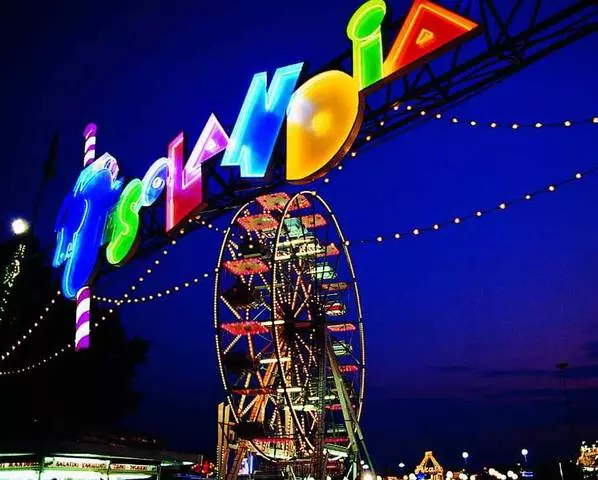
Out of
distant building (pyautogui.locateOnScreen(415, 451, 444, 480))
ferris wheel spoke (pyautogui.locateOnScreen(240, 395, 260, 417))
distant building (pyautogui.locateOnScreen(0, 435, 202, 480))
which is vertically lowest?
distant building (pyautogui.locateOnScreen(415, 451, 444, 480))

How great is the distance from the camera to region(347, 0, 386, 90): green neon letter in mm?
9352

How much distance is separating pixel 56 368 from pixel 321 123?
18942 mm

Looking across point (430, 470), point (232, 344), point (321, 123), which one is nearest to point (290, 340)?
point (232, 344)

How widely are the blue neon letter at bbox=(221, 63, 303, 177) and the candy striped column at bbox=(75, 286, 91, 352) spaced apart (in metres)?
5.19

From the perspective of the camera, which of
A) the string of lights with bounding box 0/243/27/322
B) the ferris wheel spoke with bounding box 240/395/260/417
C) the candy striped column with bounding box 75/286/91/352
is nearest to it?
the candy striped column with bounding box 75/286/91/352

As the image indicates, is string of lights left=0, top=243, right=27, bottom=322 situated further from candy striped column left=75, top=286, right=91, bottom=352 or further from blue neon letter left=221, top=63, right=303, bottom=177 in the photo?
blue neon letter left=221, top=63, right=303, bottom=177

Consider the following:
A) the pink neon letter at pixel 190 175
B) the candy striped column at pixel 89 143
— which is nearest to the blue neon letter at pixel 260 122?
the pink neon letter at pixel 190 175

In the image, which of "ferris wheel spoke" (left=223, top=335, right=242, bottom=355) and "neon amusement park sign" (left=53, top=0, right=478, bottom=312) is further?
"ferris wheel spoke" (left=223, top=335, right=242, bottom=355)

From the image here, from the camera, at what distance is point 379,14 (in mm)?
9523

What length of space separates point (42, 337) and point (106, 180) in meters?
12.0

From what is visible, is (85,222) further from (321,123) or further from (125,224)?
(321,123)

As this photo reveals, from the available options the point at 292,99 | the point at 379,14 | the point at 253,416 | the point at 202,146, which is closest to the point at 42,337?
the point at 253,416

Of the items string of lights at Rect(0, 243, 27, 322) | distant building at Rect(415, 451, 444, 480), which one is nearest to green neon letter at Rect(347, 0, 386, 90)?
string of lights at Rect(0, 243, 27, 322)

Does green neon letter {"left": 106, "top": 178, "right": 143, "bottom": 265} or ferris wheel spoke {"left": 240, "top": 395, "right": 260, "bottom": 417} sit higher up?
green neon letter {"left": 106, "top": 178, "right": 143, "bottom": 265}
